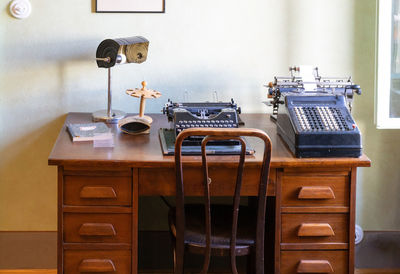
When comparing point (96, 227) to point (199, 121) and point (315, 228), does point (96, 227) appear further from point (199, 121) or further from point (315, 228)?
point (315, 228)

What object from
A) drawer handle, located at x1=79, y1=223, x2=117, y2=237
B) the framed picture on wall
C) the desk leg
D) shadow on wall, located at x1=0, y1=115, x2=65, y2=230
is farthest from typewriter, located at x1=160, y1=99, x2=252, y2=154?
shadow on wall, located at x1=0, y1=115, x2=65, y2=230

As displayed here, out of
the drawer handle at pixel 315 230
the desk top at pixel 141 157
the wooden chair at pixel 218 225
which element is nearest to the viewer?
the wooden chair at pixel 218 225

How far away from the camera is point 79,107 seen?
3.16 metres

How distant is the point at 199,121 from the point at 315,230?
2.20 feet

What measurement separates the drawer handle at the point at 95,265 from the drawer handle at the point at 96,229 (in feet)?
0.38

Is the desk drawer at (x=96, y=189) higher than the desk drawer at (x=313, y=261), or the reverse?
the desk drawer at (x=96, y=189)

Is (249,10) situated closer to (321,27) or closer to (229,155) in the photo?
(321,27)

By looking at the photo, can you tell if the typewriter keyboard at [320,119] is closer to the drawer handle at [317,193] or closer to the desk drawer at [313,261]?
the drawer handle at [317,193]

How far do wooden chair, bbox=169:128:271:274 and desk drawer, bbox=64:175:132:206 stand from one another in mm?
244

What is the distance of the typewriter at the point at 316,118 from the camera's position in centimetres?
245

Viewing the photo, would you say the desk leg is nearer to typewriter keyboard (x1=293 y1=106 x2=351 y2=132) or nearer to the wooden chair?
the wooden chair

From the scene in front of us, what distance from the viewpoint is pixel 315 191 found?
→ 8.10 ft

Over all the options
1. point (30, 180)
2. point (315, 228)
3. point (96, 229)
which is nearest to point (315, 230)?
point (315, 228)

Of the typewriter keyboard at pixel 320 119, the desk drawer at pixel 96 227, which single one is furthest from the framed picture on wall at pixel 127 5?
the desk drawer at pixel 96 227
